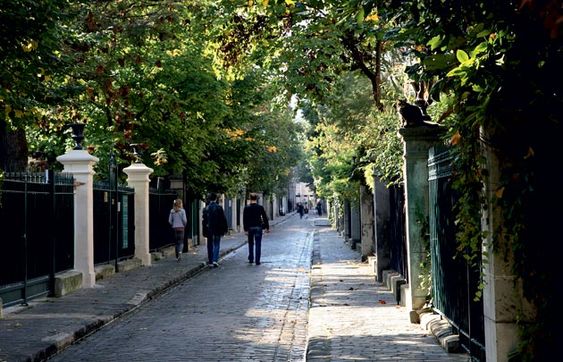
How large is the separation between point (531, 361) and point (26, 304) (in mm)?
9638

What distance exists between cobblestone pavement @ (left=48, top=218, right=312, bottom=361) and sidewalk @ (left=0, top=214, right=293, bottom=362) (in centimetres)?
20

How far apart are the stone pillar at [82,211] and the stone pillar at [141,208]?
244 inches

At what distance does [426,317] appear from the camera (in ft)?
34.7

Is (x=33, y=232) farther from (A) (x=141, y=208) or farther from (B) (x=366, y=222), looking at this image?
(B) (x=366, y=222)

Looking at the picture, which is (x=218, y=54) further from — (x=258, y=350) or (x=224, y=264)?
(x=224, y=264)

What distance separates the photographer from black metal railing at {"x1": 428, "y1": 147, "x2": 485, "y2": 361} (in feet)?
25.4

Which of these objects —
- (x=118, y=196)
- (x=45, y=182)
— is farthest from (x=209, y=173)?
(x=45, y=182)

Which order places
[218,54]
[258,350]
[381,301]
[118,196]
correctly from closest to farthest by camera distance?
[258,350], [381,301], [218,54], [118,196]

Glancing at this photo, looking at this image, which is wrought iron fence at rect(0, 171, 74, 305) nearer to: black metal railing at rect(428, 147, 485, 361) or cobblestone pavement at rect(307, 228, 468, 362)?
cobblestone pavement at rect(307, 228, 468, 362)

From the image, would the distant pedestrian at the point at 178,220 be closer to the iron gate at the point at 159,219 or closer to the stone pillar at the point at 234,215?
the iron gate at the point at 159,219

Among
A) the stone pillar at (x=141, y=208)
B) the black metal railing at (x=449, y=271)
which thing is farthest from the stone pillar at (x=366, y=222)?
the black metal railing at (x=449, y=271)

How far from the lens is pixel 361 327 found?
10.8 m

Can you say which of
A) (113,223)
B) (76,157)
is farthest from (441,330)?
(113,223)

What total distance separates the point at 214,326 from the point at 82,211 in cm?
581
